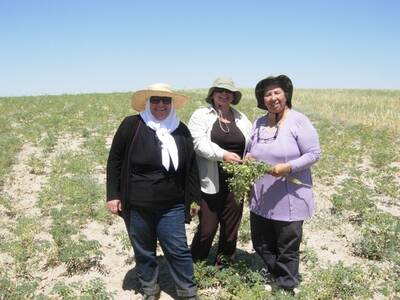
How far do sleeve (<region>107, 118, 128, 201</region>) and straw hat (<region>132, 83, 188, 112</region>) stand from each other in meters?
0.21

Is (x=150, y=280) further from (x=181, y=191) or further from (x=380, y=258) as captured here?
(x=380, y=258)

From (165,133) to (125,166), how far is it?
0.50m

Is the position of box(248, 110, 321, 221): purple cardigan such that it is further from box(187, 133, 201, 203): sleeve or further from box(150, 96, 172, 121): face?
box(150, 96, 172, 121): face

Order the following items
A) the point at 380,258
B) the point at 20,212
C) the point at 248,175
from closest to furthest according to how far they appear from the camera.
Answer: the point at 248,175 < the point at 380,258 < the point at 20,212

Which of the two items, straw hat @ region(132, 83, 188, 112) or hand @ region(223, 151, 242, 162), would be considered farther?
hand @ region(223, 151, 242, 162)

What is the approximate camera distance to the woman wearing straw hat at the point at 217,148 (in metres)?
4.47

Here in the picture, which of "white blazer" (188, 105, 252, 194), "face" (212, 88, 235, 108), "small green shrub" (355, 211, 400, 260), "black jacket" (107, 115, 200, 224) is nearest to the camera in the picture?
"black jacket" (107, 115, 200, 224)

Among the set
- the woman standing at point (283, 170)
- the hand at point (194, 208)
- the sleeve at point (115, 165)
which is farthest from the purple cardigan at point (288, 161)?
the sleeve at point (115, 165)

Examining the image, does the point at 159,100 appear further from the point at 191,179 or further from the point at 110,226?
the point at 110,226

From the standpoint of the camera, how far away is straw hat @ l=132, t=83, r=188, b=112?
410cm

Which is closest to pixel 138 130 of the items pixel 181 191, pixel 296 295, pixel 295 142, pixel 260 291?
pixel 181 191

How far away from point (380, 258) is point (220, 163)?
2.54m

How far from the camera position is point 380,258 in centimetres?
550

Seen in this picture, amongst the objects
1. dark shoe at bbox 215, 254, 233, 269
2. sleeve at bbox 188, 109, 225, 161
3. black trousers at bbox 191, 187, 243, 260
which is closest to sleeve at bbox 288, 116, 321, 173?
sleeve at bbox 188, 109, 225, 161
